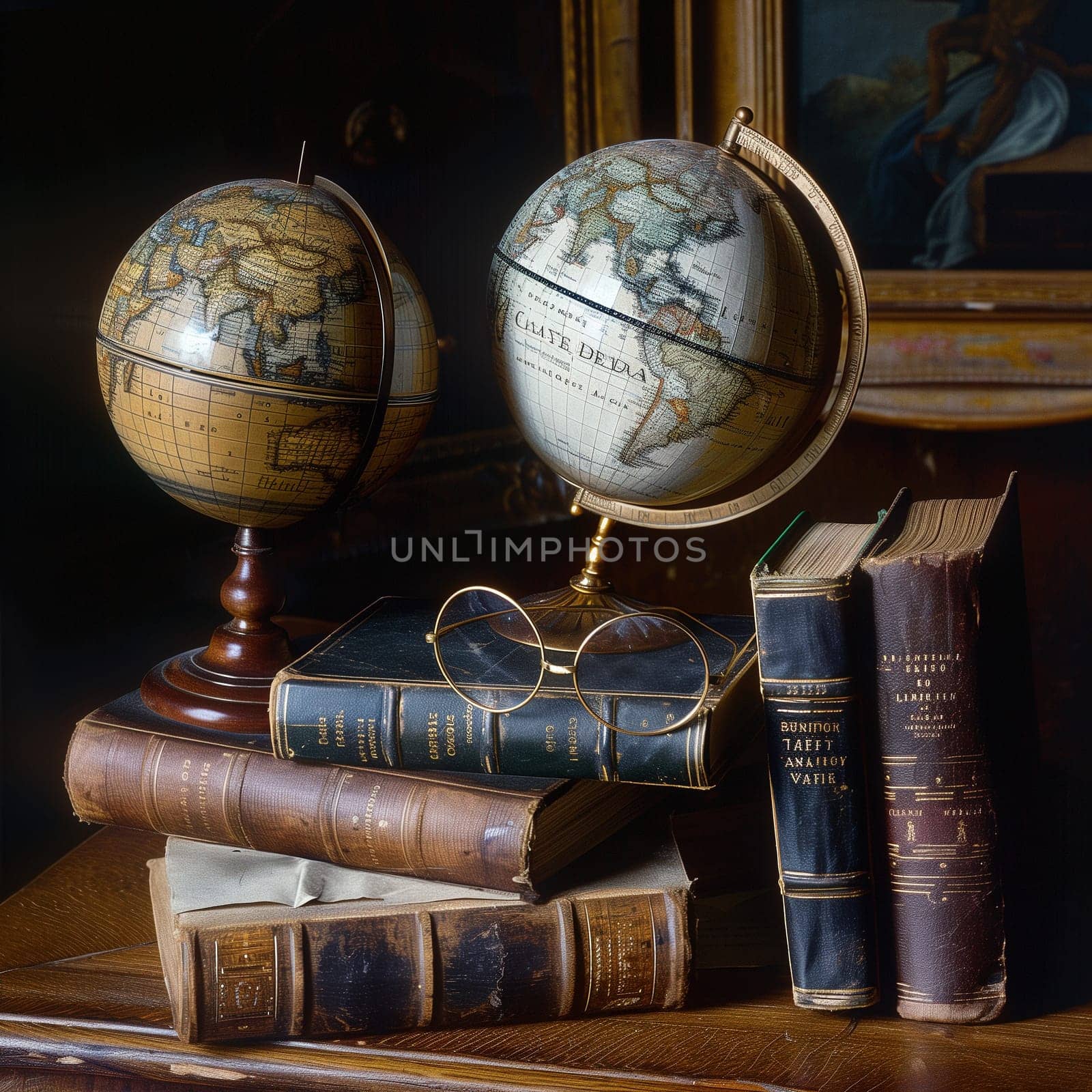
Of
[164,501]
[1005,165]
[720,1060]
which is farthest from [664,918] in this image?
[1005,165]

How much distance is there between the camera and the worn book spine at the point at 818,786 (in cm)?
81

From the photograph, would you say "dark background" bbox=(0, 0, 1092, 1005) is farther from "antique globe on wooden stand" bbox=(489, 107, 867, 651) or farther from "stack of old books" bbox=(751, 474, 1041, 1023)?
"antique globe on wooden stand" bbox=(489, 107, 867, 651)

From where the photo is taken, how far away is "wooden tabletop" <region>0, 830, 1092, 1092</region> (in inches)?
31.3

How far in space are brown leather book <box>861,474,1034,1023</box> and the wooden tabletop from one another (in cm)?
4

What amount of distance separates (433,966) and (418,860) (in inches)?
3.1

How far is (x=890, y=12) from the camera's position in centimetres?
169

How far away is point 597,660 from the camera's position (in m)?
0.96

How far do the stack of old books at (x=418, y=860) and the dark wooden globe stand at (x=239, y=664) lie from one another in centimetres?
3

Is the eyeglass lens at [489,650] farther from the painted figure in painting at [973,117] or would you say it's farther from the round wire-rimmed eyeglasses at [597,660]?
the painted figure in painting at [973,117]

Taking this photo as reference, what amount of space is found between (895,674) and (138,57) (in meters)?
1.00

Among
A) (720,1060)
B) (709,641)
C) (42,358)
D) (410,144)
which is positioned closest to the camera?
(720,1060)

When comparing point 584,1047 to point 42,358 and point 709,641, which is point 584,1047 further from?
point 42,358

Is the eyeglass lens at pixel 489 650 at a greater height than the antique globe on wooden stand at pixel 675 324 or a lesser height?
lesser

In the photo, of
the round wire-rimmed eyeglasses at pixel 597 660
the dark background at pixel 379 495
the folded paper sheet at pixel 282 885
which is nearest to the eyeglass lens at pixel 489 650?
the round wire-rimmed eyeglasses at pixel 597 660
